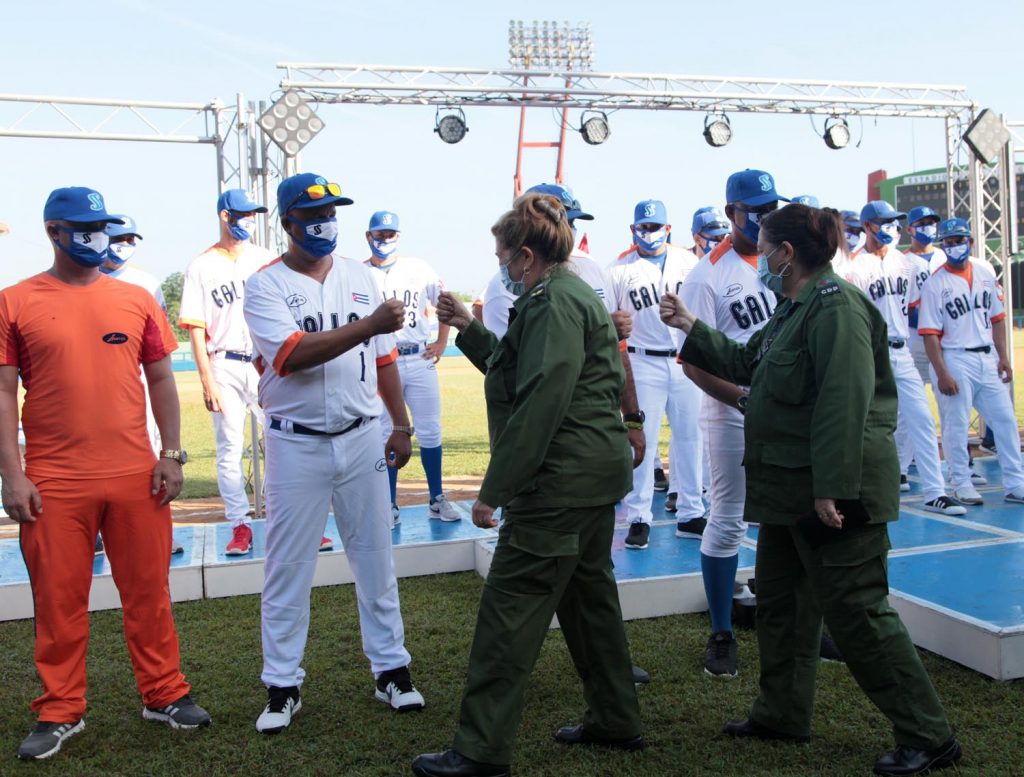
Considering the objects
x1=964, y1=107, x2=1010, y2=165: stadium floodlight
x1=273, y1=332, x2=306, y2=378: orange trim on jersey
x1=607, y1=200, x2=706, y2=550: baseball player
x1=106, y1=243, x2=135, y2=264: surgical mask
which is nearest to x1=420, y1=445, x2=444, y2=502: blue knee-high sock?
x1=607, y1=200, x2=706, y2=550: baseball player

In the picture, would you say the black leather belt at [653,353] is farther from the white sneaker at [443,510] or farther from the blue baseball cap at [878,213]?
the blue baseball cap at [878,213]

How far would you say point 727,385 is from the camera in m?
4.56

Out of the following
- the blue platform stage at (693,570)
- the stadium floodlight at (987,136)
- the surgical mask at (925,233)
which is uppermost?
the stadium floodlight at (987,136)

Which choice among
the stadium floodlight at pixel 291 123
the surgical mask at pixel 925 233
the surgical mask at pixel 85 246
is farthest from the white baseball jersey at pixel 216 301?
the surgical mask at pixel 925 233

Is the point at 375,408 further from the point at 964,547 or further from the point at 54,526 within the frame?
the point at 964,547

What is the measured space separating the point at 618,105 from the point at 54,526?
1045 cm

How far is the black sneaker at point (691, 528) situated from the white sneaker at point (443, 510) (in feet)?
5.59

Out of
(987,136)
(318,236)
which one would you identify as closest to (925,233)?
(987,136)

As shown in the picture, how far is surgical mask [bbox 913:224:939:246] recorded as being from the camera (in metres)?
9.46

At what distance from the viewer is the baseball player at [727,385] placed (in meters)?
4.66

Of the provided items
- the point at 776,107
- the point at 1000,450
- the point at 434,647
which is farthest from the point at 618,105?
the point at 434,647

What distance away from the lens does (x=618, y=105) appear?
12938 mm

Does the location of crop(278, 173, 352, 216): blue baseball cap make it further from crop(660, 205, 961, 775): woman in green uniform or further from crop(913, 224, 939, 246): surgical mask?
crop(913, 224, 939, 246): surgical mask

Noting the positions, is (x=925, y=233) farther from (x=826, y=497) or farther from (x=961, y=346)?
(x=826, y=497)
